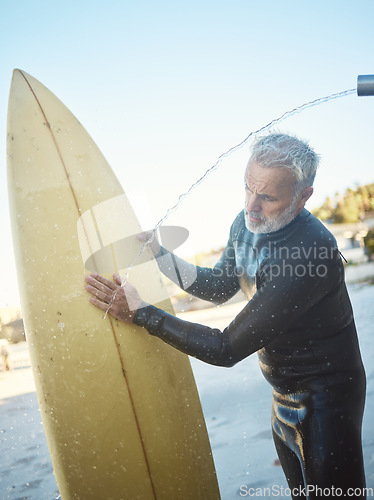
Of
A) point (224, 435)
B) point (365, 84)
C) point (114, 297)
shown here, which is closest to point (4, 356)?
point (224, 435)

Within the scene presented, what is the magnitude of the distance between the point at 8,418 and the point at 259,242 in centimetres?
359

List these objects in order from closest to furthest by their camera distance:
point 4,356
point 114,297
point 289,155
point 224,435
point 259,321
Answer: point 259,321
point 289,155
point 114,297
point 224,435
point 4,356

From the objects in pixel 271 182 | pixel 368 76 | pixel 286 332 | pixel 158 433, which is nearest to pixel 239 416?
pixel 158 433

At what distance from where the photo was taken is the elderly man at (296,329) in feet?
4.45

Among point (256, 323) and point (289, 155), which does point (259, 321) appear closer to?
point (256, 323)

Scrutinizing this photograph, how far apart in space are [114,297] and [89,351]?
266 mm

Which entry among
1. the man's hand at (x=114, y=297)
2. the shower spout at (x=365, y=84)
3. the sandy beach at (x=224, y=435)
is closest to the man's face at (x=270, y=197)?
the shower spout at (x=365, y=84)

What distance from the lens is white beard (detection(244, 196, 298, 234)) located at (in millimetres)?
1496

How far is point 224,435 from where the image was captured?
327 cm

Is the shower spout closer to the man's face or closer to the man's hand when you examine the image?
the man's face

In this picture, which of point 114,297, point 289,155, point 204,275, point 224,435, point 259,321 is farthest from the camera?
point 224,435

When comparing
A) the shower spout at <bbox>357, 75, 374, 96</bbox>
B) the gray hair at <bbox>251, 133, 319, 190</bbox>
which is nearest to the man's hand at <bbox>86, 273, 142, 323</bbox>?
the gray hair at <bbox>251, 133, 319, 190</bbox>

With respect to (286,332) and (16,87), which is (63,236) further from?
(286,332)

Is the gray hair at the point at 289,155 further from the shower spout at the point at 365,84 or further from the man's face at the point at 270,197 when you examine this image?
the shower spout at the point at 365,84
